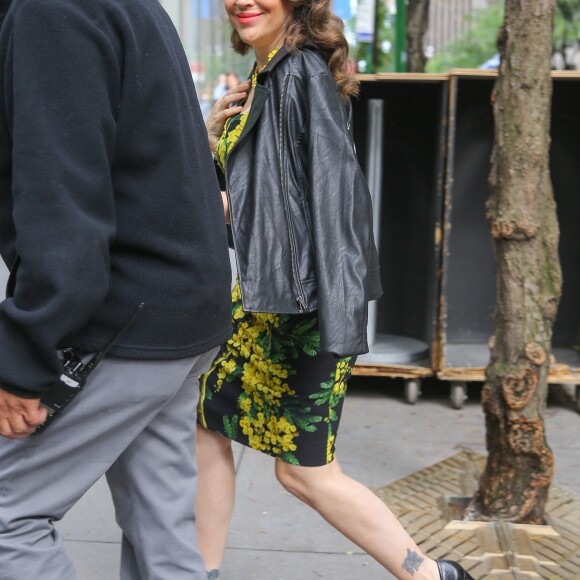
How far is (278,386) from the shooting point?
2.87 metres

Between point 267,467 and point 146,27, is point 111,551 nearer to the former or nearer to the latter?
point 267,467

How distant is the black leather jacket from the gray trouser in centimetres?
45

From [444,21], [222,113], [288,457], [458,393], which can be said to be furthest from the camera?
[444,21]

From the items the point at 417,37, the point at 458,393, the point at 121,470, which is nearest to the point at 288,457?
the point at 121,470

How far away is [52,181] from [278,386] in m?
1.21

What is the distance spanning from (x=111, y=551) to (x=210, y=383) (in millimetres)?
906

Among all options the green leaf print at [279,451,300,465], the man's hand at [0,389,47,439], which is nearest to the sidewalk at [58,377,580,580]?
the green leaf print at [279,451,300,465]

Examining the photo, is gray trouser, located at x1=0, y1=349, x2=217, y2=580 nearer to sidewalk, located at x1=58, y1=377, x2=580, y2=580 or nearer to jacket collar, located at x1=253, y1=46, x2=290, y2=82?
jacket collar, located at x1=253, y1=46, x2=290, y2=82

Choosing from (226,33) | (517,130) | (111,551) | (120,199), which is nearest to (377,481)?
(111,551)

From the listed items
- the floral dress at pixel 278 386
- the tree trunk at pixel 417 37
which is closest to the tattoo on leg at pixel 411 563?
the floral dress at pixel 278 386

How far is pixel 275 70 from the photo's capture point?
2766mm

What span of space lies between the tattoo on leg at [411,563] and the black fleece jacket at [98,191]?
111cm

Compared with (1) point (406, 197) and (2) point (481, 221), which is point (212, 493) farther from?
(2) point (481, 221)

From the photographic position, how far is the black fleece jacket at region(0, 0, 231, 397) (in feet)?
6.02
